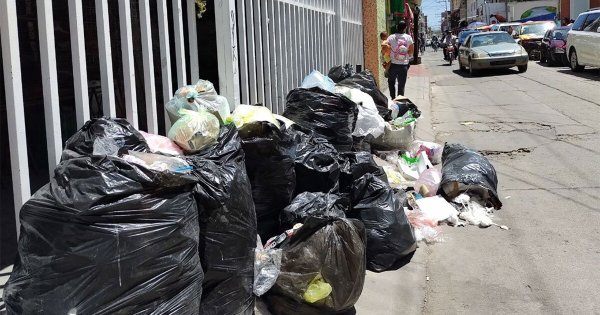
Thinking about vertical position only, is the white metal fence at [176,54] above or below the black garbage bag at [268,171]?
above

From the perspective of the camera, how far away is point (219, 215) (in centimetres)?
305

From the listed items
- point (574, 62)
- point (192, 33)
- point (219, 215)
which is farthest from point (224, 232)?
point (574, 62)

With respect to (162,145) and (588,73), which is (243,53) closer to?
(162,145)

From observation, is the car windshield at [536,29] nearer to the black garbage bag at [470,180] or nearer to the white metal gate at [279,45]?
the white metal gate at [279,45]

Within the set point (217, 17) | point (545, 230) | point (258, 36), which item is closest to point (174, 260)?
point (217, 17)

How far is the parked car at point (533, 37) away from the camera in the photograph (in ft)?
89.6

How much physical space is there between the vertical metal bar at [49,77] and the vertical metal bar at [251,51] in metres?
2.49

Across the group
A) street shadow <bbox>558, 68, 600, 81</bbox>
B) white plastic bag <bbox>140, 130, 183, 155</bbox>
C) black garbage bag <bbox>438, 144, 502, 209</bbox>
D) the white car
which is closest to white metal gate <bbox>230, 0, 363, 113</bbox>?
white plastic bag <bbox>140, 130, 183, 155</bbox>

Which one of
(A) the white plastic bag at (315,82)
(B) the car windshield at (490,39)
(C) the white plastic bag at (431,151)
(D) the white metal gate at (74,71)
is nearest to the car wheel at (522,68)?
(B) the car windshield at (490,39)

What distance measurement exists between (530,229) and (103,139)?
3814 mm

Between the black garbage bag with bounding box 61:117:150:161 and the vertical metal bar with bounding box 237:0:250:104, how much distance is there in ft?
7.10

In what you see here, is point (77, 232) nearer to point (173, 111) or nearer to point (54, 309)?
point (54, 309)

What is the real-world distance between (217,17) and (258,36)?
33.2 inches

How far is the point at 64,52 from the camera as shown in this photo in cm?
600
